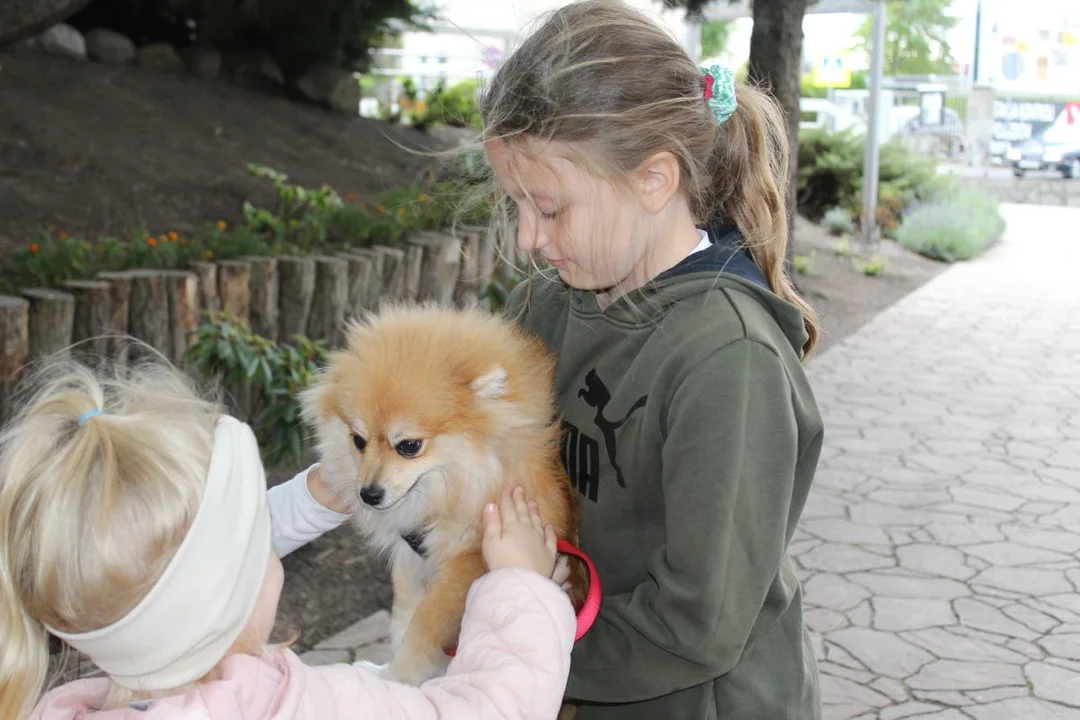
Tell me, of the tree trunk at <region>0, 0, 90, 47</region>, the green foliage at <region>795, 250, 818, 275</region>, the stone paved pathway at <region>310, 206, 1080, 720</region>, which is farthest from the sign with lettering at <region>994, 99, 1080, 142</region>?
the tree trunk at <region>0, 0, 90, 47</region>

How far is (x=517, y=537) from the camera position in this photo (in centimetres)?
160

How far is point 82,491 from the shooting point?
3.96 feet

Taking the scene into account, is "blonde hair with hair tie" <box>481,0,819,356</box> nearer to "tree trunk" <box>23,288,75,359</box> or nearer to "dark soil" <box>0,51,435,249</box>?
"tree trunk" <box>23,288,75,359</box>

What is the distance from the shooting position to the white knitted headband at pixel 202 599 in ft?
→ 3.95

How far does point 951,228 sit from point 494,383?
13509 millimetres

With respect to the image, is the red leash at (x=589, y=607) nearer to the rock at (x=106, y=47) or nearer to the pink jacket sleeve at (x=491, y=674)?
the pink jacket sleeve at (x=491, y=674)

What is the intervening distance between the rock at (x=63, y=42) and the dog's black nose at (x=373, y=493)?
859 cm

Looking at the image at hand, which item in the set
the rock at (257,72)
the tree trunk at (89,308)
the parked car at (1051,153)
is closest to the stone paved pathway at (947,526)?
the tree trunk at (89,308)

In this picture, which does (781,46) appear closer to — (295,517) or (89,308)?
(89,308)

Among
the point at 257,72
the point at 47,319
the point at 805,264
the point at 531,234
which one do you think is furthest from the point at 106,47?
the point at 531,234

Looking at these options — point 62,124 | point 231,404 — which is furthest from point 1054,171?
point 231,404

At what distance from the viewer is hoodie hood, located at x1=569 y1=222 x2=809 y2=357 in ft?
5.07

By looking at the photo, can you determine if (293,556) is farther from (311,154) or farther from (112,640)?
(311,154)

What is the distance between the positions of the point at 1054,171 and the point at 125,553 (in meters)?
27.1
